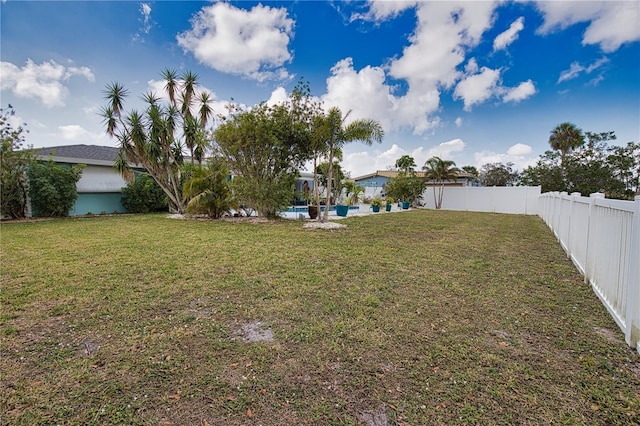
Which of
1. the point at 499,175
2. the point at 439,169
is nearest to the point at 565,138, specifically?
the point at 499,175

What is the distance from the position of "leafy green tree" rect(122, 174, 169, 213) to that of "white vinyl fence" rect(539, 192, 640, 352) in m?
18.1

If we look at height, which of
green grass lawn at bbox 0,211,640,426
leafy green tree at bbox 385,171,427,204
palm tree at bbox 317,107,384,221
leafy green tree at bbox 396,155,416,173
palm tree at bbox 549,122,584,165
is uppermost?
palm tree at bbox 549,122,584,165

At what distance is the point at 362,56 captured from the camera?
13.2 meters

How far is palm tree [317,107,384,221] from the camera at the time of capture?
10.4 metres

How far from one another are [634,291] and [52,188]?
17.6m

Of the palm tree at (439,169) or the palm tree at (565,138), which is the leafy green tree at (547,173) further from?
the palm tree at (439,169)

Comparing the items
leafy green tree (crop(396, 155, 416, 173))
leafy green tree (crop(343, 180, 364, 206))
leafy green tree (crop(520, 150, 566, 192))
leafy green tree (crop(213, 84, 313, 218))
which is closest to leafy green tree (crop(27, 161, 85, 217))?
leafy green tree (crop(213, 84, 313, 218))

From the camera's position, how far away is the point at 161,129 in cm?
1363

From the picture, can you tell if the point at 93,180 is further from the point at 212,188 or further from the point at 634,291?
the point at 634,291

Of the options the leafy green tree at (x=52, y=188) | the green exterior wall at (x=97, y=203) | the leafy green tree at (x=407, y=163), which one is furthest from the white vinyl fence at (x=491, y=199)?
the leafy green tree at (x=52, y=188)

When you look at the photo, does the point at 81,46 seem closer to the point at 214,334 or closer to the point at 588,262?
the point at 214,334

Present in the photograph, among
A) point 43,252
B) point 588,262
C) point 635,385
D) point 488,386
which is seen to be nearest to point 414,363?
point 488,386

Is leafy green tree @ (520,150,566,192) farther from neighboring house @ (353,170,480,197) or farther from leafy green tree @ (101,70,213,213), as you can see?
Answer: leafy green tree @ (101,70,213,213)

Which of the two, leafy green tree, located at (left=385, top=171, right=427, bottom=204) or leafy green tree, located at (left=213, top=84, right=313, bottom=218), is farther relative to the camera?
leafy green tree, located at (left=385, top=171, right=427, bottom=204)
